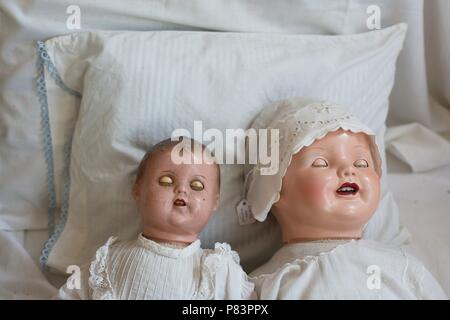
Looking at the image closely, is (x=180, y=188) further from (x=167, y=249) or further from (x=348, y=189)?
(x=348, y=189)

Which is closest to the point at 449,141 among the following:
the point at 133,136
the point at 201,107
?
the point at 201,107

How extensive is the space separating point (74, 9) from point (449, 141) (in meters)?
0.99

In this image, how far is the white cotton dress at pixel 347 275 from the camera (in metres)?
1.02

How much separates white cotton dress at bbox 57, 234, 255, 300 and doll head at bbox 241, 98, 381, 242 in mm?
145

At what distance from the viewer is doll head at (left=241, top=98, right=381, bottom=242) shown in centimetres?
109

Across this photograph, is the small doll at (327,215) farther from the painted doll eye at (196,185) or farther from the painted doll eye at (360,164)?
the painted doll eye at (196,185)

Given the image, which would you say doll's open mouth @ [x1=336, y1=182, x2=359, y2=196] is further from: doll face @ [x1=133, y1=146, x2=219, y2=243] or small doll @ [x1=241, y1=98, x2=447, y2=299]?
doll face @ [x1=133, y1=146, x2=219, y2=243]

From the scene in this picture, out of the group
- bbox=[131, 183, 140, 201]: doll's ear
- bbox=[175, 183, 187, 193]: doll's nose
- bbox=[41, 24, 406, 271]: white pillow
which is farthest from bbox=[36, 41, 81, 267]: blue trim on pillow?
bbox=[175, 183, 187, 193]: doll's nose

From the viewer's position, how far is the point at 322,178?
3.57 ft

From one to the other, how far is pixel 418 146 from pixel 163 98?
713 millimetres

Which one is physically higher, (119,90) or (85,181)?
(119,90)

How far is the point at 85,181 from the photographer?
124 cm

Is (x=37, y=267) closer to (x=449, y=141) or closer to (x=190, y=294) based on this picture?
(x=190, y=294)
